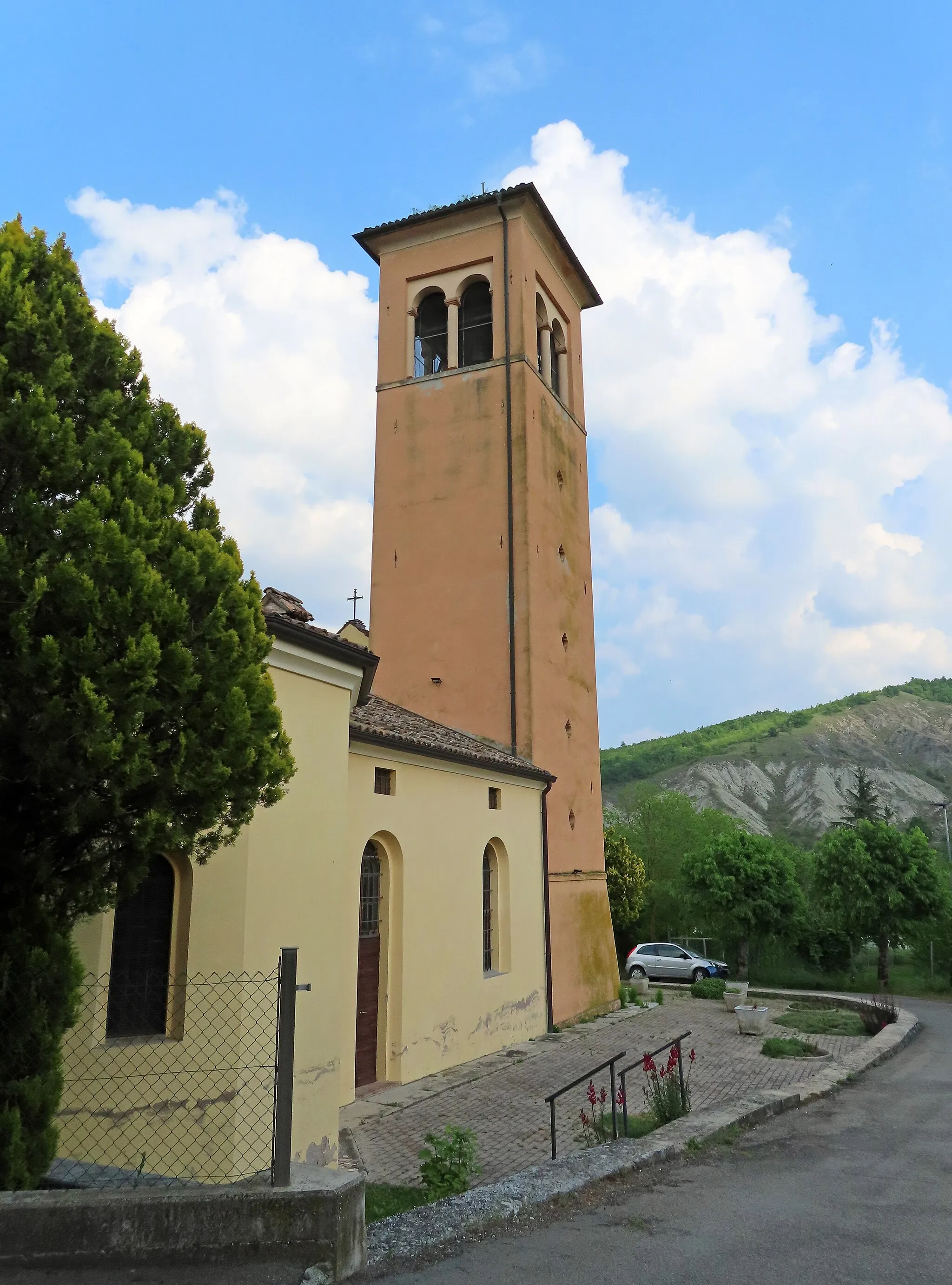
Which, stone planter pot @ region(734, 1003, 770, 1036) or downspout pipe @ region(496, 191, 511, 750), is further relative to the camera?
downspout pipe @ region(496, 191, 511, 750)

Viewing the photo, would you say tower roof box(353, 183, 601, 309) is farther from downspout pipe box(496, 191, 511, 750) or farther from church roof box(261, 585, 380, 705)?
church roof box(261, 585, 380, 705)

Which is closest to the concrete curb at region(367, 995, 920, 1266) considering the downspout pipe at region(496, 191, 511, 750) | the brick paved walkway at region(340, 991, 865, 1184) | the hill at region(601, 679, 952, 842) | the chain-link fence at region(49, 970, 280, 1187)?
the brick paved walkway at region(340, 991, 865, 1184)

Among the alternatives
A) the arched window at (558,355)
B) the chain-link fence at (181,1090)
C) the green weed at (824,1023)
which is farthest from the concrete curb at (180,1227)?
the arched window at (558,355)

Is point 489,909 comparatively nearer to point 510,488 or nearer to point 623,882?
point 510,488

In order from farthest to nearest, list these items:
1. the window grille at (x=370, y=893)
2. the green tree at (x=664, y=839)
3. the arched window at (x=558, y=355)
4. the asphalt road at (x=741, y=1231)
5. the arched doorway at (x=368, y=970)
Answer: the green tree at (x=664, y=839) < the arched window at (x=558, y=355) < the window grille at (x=370, y=893) < the arched doorway at (x=368, y=970) < the asphalt road at (x=741, y=1231)

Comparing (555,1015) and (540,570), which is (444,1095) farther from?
(540,570)

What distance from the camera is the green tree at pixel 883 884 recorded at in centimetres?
2375

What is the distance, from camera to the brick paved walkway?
323 inches

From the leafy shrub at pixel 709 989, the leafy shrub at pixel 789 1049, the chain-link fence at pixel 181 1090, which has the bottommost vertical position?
the leafy shrub at pixel 709 989

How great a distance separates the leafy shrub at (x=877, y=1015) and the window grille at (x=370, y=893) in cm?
954

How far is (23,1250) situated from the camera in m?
3.84

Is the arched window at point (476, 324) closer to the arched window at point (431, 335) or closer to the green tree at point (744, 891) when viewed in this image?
the arched window at point (431, 335)

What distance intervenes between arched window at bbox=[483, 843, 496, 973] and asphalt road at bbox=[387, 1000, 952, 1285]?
258 inches

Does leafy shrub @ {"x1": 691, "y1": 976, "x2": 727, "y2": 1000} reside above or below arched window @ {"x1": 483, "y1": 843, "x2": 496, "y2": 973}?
below
